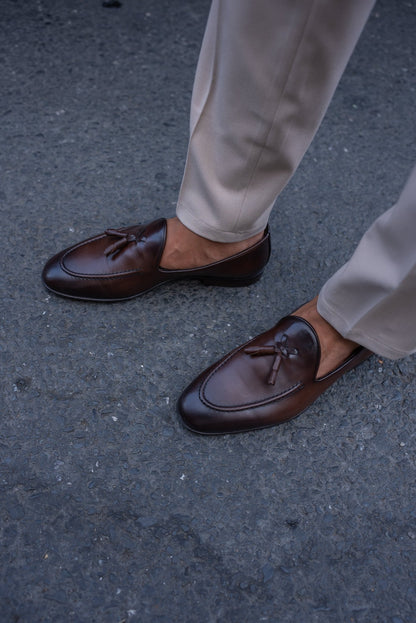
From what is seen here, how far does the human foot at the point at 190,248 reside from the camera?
4.46 feet

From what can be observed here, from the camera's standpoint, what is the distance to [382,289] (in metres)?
1.08

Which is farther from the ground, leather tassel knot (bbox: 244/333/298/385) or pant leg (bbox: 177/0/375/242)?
pant leg (bbox: 177/0/375/242)

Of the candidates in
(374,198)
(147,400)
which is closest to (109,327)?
(147,400)

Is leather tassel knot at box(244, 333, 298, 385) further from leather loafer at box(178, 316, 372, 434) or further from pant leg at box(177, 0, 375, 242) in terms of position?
pant leg at box(177, 0, 375, 242)

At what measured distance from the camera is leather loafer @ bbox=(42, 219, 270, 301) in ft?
4.48

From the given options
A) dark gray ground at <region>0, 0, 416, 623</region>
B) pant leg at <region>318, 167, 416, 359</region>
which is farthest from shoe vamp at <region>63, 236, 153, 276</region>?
pant leg at <region>318, 167, 416, 359</region>

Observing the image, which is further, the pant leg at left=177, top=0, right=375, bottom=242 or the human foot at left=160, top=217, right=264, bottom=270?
the human foot at left=160, top=217, right=264, bottom=270

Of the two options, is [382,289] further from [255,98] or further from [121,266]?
[121,266]

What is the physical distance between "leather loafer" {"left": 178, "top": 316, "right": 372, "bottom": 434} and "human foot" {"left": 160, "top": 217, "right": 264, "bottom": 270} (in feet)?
0.88

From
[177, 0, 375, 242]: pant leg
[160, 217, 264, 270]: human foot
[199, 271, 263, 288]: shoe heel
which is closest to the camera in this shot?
[177, 0, 375, 242]: pant leg

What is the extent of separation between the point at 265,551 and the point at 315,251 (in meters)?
0.89

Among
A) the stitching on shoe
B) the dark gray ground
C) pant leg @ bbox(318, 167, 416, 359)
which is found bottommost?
the dark gray ground

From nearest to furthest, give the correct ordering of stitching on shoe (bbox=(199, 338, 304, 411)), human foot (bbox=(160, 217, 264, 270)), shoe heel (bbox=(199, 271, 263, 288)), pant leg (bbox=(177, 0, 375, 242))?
pant leg (bbox=(177, 0, 375, 242)), stitching on shoe (bbox=(199, 338, 304, 411)), human foot (bbox=(160, 217, 264, 270)), shoe heel (bbox=(199, 271, 263, 288))

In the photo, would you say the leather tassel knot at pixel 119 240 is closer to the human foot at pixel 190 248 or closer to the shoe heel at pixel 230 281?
the human foot at pixel 190 248
